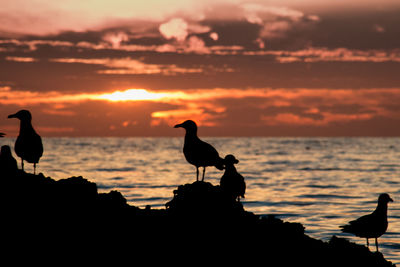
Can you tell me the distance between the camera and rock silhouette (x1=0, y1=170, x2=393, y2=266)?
357 inches

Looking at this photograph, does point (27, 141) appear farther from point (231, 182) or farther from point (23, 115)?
point (231, 182)

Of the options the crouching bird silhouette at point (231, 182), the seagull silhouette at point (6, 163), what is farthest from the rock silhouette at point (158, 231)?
the crouching bird silhouette at point (231, 182)

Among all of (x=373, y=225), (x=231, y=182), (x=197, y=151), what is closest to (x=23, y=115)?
(x=197, y=151)

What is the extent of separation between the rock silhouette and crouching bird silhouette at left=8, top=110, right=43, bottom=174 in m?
3.83

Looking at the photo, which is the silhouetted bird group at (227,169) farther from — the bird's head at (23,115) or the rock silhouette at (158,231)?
the rock silhouette at (158,231)

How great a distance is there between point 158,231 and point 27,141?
6.95 m

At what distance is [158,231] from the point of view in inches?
382

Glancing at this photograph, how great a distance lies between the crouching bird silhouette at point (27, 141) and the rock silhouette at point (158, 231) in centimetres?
383

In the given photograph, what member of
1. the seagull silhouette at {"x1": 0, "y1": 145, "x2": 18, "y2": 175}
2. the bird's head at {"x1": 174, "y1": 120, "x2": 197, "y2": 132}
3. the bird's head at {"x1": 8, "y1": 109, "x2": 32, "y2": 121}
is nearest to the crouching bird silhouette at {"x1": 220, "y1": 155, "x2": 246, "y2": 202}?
the bird's head at {"x1": 174, "y1": 120, "x2": 197, "y2": 132}

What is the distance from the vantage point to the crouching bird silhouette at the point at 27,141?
49.4 feet

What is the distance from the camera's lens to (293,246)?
981 cm

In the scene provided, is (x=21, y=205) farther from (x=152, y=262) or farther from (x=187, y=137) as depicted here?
(x=187, y=137)

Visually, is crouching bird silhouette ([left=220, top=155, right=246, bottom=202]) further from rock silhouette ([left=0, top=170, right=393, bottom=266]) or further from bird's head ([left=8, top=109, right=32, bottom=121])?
bird's head ([left=8, top=109, right=32, bottom=121])

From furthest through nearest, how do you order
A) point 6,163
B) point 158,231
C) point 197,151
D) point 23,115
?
point 23,115 < point 6,163 < point 197,151 < point 158,231
